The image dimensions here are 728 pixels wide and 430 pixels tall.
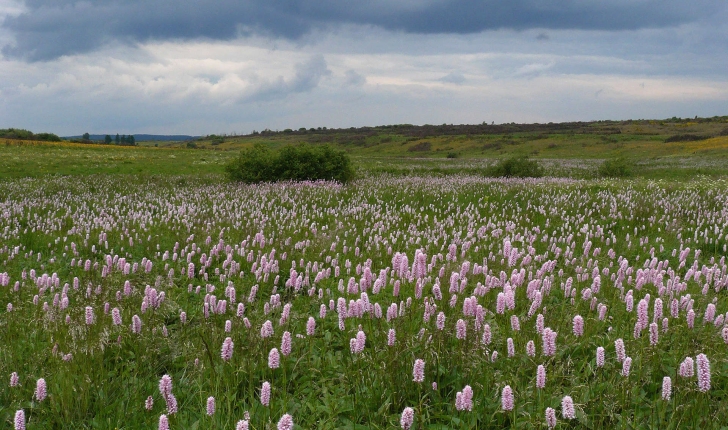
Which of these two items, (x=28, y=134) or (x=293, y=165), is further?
(x=28, y=134)

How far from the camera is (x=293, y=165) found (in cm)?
2205

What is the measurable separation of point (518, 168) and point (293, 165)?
1241 centimetres

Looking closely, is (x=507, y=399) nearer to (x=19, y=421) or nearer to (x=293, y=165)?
(x=19, y=421)

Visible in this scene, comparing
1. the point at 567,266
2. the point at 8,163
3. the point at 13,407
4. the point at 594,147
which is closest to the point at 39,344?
the point at 13,407

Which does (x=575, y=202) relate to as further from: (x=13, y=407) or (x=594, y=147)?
(x=594, y=147)

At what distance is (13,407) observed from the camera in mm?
3402

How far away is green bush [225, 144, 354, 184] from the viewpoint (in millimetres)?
21891

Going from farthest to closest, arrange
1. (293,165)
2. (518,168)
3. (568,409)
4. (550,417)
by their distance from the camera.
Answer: (518,168) → (293,165) → (550,417) → (568,409)

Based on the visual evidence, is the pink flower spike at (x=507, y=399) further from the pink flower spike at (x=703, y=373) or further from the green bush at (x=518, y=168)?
the green bush at (x=518, y=168)

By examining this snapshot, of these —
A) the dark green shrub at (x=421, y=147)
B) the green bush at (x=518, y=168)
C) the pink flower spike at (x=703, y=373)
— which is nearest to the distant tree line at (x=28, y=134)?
the dark green shrub at (x=421, y=147)

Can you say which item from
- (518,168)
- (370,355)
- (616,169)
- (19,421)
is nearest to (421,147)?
(616,169)

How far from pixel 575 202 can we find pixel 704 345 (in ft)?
34.4

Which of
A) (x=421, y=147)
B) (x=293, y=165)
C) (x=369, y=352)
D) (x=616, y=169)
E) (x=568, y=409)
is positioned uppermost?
(x=421, y=147)

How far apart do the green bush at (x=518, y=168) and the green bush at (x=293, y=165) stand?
9384mm
